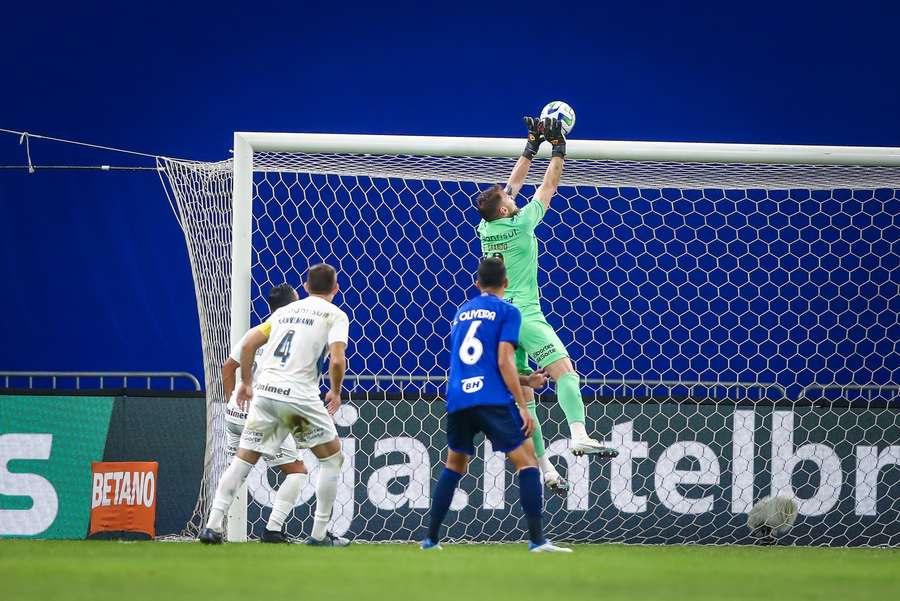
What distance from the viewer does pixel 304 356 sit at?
7.11 metres

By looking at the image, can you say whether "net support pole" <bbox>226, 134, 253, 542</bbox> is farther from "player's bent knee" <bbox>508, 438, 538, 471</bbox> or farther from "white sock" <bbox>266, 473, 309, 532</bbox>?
"player's bent knee" <bbox>508, 438, 538, 471</bbox>

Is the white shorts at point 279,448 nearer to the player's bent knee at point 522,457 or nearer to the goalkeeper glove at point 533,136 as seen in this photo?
the player's bent knee at point 522,457

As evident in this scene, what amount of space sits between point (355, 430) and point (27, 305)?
13.9 ft

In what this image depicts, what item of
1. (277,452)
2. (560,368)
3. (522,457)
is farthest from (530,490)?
(277,452)

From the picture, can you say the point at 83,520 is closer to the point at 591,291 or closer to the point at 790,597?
the point at 591,291

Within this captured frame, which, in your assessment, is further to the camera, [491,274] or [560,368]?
[560,368]

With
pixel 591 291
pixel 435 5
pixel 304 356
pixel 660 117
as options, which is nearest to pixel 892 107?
pixel 660 117

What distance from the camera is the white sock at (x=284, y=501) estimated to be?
7.45 m

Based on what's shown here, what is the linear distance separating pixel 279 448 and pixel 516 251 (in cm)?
187

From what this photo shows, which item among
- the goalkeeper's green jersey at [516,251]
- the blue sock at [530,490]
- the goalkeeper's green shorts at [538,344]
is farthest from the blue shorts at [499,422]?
the goalkeeper's green jersey at [516,251]

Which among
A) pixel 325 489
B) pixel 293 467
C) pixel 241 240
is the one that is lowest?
pixel 325 489

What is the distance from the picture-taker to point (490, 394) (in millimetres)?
6316

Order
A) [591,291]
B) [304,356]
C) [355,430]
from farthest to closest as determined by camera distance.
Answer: [591,291], [355,430], [304,356]

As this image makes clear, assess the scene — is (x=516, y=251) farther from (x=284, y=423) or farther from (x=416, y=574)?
(x=416, y=574)
